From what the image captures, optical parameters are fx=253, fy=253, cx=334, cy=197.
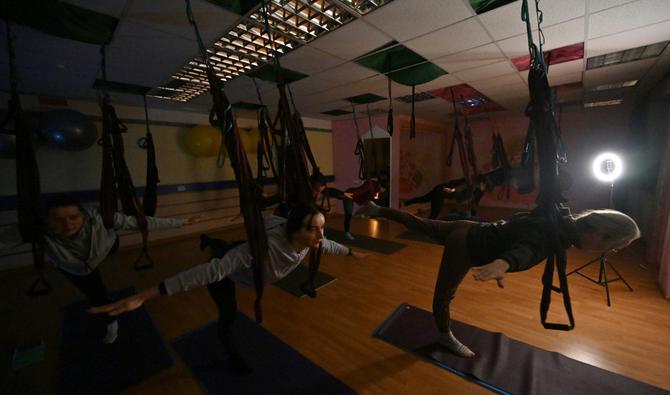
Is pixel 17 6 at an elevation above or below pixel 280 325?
above

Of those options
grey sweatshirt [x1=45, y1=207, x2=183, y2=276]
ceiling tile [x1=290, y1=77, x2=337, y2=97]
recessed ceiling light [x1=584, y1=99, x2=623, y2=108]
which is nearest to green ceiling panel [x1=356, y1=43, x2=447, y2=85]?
ceiling tile [x1=290, y1=77, x2=337, y2=97]

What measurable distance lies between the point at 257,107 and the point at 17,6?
11.8 ft

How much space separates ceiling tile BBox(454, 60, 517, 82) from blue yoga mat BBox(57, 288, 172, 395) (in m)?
4.77

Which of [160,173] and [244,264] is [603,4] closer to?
[244,264]

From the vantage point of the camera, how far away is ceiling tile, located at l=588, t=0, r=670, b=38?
2066 mm

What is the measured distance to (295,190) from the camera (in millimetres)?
1808

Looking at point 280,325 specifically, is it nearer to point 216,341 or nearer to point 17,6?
point 216,341

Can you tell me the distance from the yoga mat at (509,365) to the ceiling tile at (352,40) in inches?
113

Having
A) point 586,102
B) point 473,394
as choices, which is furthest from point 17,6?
point 586,102

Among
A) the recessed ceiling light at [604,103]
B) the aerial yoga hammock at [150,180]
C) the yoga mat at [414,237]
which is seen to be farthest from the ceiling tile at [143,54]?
the recessed ceiling light at [604,103]

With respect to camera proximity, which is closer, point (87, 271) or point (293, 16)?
Answer: point (87, 271)

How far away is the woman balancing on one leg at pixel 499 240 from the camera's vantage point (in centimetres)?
117

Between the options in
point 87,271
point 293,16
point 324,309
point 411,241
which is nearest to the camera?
point 87,271

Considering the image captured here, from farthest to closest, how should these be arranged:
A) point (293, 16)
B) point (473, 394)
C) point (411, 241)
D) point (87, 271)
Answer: point (411, 241), point (293, 16), point (87, 271), point (473, 394)
